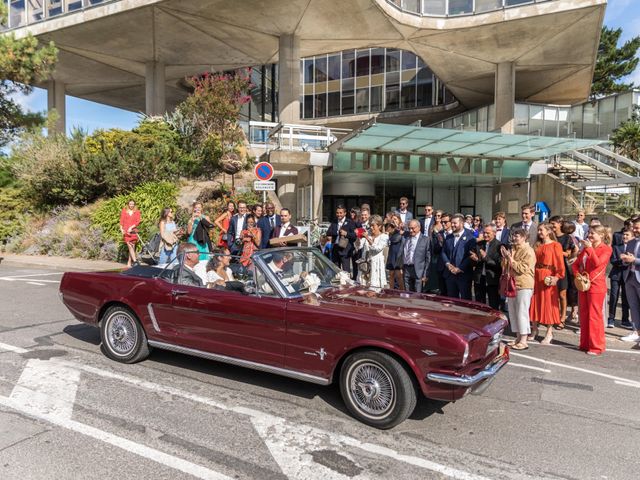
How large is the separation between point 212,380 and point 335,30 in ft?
68.9

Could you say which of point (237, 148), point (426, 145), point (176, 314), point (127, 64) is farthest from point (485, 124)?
point (176, 314)

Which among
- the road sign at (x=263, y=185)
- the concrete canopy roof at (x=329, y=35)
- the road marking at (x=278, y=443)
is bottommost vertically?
the road marking at (x=278, y=443)

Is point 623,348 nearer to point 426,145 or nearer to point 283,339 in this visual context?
point 283,339

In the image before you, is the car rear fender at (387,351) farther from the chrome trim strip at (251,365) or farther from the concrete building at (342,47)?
the concrete building at (342,47)

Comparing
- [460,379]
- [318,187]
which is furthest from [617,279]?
[318,187]

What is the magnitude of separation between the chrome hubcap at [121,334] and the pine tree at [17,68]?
17.6m

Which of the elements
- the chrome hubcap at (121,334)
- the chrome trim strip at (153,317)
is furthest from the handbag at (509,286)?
the chrome hubcap at (121,334)

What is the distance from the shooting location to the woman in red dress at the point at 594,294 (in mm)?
6191

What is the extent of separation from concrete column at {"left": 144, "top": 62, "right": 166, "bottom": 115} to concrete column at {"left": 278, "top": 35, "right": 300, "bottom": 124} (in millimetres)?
8503

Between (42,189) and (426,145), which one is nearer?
(426,145)

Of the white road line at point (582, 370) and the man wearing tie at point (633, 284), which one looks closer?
the white road line at point (582, 370)

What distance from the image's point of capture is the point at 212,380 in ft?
15.5

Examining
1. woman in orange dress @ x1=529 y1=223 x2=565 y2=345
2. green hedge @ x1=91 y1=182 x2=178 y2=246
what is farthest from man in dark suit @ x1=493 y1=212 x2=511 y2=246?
green hedge @ x1=91 y1=182 x2=178 y2=246

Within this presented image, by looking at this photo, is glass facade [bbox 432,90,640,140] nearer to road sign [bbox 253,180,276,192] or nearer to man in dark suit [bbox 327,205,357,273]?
road sign [bbox 253,180,276,192]
